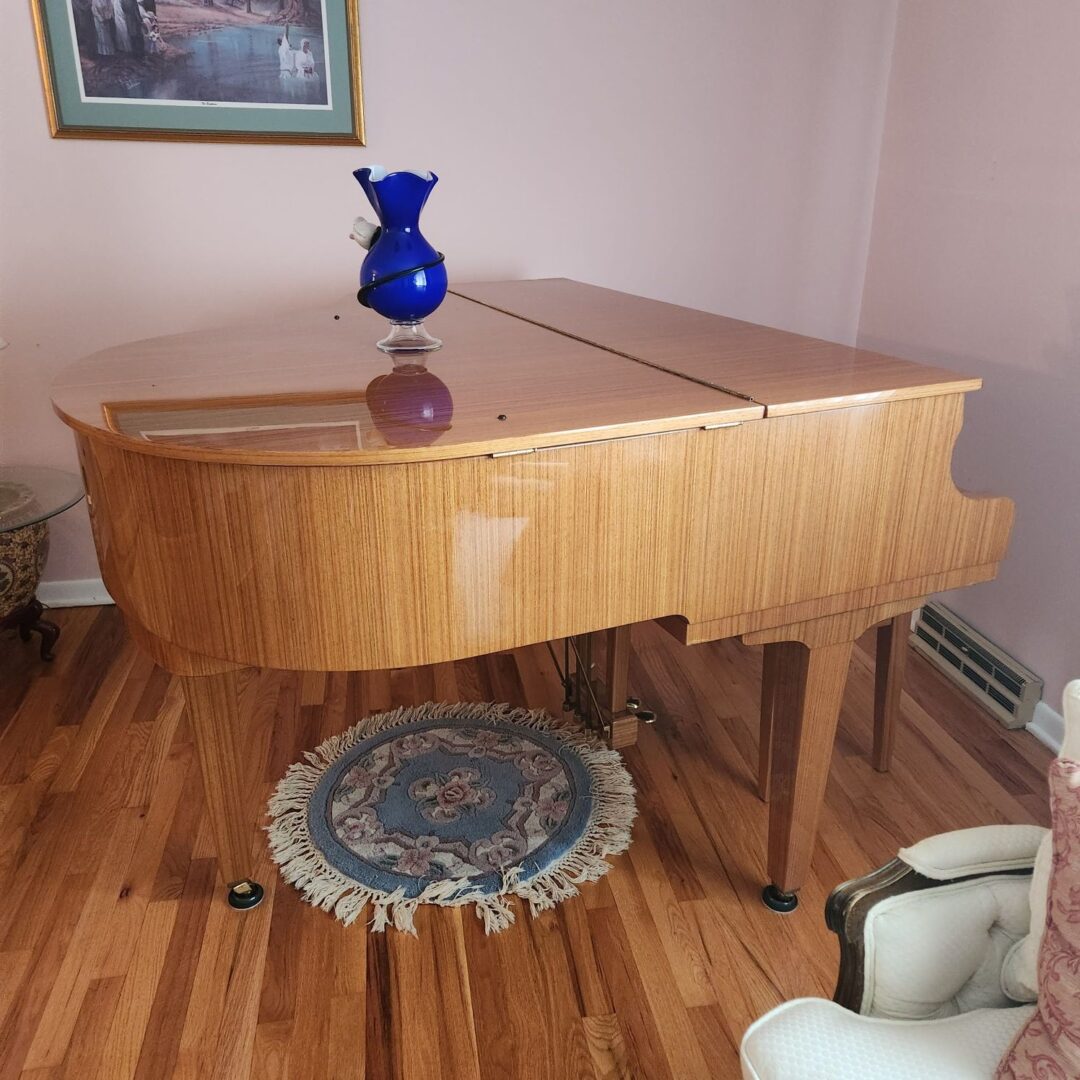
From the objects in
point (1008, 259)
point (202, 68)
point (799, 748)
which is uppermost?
point (202, 68)

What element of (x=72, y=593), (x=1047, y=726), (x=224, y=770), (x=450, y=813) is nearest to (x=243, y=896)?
(x=224, y=770)

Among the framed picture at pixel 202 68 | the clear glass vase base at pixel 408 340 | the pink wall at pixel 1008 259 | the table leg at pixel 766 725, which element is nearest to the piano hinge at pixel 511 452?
the clear glass vase base at pixel 408 340

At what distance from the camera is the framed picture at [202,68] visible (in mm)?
2342

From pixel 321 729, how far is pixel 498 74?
181 centimetres

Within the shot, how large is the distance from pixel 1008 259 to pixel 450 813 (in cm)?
183

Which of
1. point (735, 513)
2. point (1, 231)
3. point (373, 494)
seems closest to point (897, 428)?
point (735, 513)

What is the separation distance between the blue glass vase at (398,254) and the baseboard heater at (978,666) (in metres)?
1.49

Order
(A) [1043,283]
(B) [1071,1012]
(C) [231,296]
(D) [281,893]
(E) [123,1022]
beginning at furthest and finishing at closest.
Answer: (C) [231,296] → (A) [1043,283] → (D) [281,893] → (E) [123,1022] → (B) [1071,1012]

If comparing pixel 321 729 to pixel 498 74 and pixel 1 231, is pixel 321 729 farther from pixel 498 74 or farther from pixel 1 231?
pixel 498 74

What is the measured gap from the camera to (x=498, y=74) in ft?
8.45

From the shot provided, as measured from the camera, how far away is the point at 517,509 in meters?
1.22

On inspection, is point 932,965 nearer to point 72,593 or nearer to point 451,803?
point 451,803

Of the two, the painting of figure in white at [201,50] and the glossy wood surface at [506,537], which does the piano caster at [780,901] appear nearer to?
the glossy wood surface at [506,537]

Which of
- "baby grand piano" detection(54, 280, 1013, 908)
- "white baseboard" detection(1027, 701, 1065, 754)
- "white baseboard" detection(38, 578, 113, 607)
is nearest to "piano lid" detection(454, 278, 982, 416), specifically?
"baby grand piano" detection(54, 280, 1013, 908)
